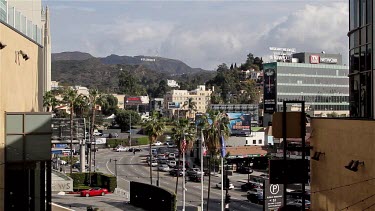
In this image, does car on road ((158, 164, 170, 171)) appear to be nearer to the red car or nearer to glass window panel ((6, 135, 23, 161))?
the red car

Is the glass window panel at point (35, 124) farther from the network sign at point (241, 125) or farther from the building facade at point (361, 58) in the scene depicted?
the network sign at point (241, 125)

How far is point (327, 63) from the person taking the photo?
146 meters

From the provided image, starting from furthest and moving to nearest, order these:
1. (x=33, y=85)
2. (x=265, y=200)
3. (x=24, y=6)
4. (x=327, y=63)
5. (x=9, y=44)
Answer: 1. (x=327, y=63)
2. (x=265, y=200)
3. (x=33, y=85)
4. (x=24, y=6)
5. (x=9, y=44)

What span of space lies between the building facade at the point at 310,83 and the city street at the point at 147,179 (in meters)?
37.6

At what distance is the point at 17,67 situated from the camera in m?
22.7

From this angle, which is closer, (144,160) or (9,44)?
(9,44)

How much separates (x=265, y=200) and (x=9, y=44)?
21.1 m

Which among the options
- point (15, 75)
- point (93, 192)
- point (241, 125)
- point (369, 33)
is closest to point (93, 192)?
point (93, 192)

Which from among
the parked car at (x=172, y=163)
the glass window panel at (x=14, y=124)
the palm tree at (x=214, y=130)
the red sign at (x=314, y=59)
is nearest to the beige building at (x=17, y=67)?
the glass window panel at (x=14, y=124)

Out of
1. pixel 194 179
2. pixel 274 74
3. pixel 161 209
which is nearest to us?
pixel 161 209

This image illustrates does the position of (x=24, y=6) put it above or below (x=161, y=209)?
above

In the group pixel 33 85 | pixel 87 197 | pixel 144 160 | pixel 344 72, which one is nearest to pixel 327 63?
pixel 344 72

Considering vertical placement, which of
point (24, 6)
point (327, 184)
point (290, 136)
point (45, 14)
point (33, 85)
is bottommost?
point (327, 184)

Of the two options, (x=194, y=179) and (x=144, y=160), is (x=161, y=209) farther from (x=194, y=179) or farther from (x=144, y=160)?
(x=144, y=160)
